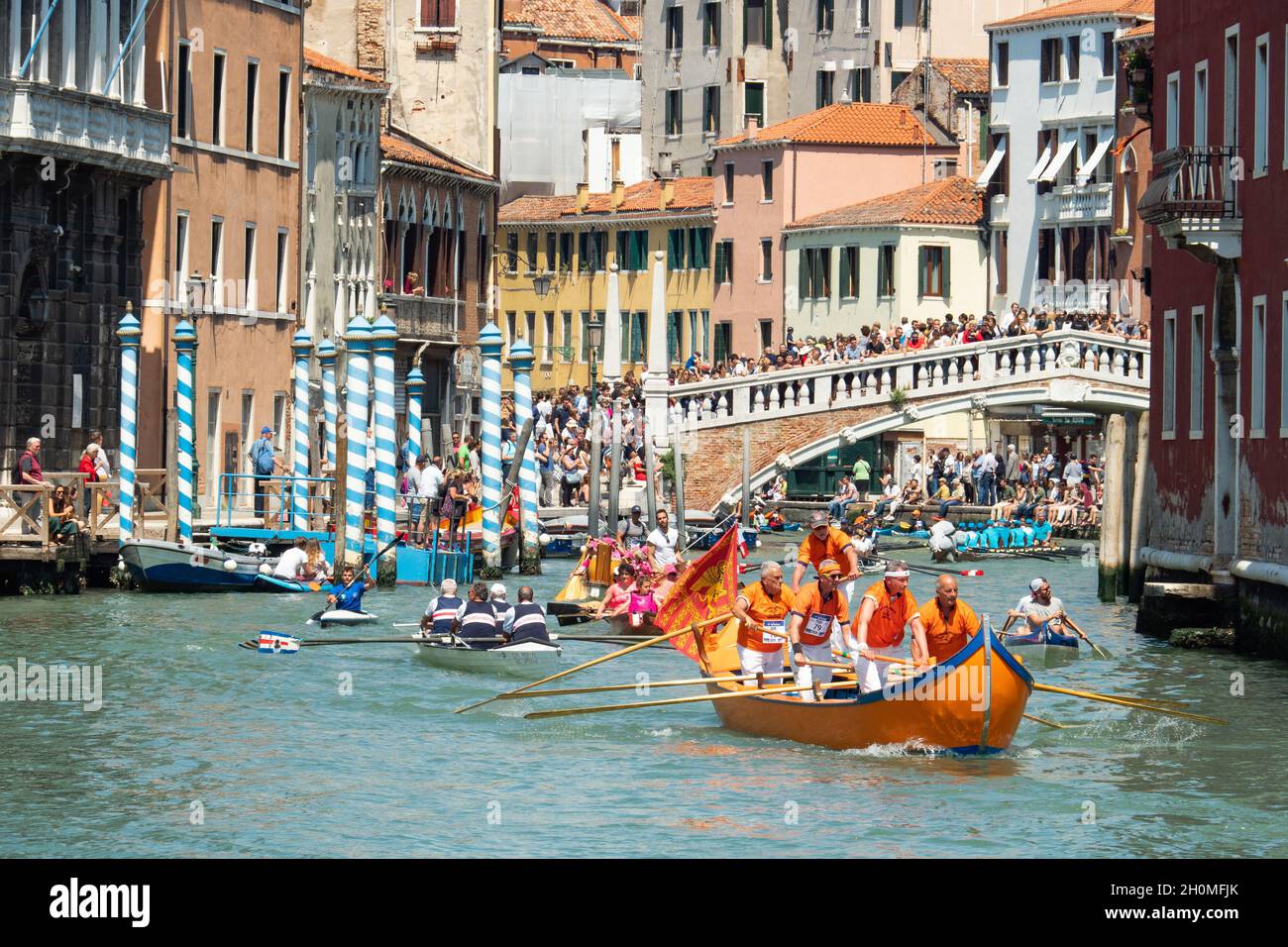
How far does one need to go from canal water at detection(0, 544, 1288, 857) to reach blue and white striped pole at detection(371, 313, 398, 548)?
925 cm

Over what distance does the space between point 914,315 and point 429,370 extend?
516 inches

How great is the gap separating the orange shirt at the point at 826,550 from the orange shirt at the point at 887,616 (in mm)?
1956

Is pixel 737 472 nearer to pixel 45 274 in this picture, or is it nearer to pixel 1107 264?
pixel 1107 264

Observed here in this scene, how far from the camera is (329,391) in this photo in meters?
48.6

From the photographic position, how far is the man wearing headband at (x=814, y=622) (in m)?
22.8

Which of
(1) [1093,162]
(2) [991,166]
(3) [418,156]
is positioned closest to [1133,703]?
(3) [418,156]

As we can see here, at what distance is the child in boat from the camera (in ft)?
106

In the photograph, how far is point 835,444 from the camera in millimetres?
53281

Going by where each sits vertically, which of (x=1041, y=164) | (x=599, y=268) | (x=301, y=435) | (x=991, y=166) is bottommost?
(x=301, y=435)

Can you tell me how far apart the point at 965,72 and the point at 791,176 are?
5058 mm

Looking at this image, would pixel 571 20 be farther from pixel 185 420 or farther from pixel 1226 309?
pixel 1226 309

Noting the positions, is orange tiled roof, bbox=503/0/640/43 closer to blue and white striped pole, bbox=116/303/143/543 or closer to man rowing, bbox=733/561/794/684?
blue and white striped pole, bbox=116/303/143/543

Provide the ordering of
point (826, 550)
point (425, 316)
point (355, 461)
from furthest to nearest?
point (425, 316) → point (355, 461) → point (826, 550)
